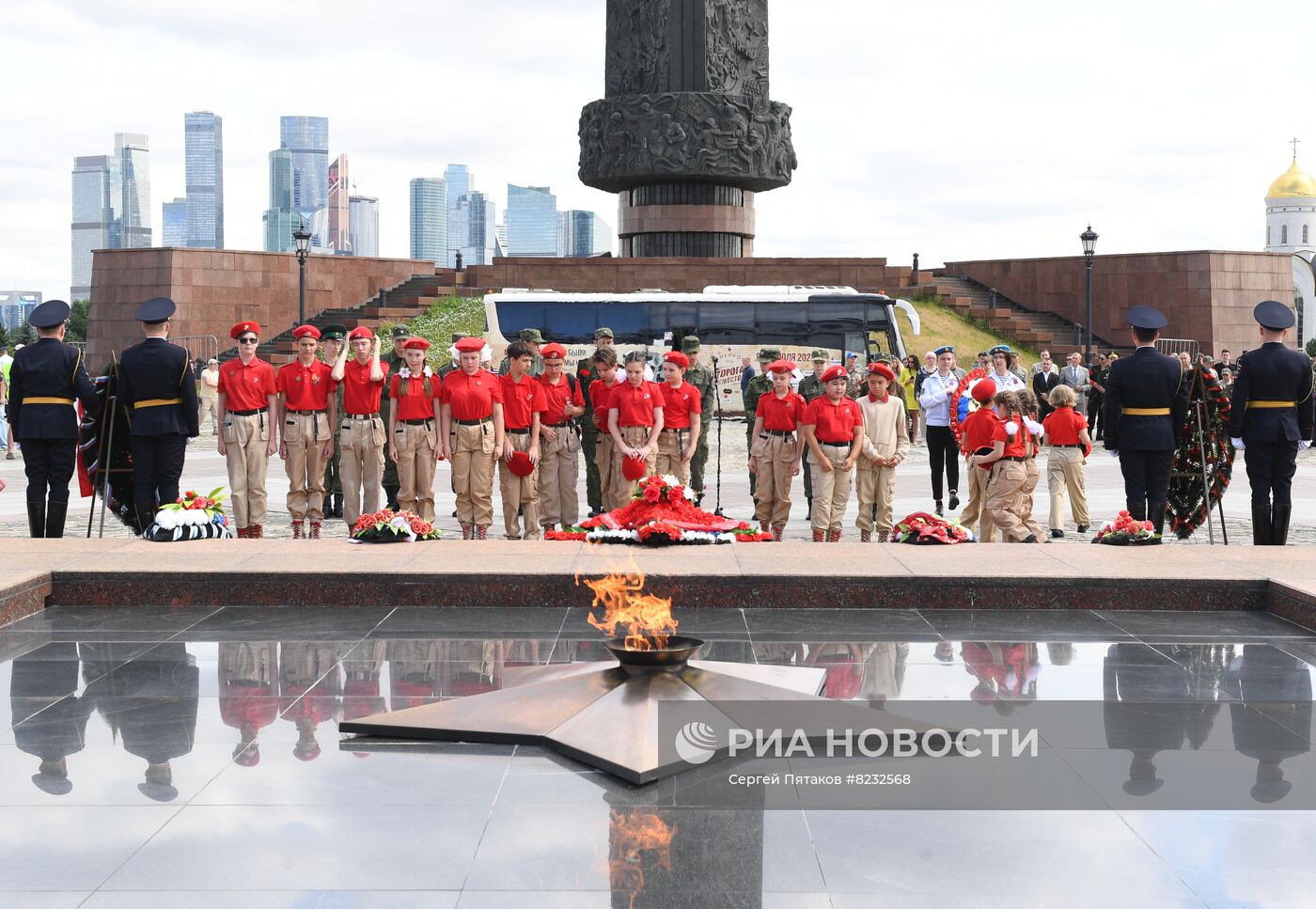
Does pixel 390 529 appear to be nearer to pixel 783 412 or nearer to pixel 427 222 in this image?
pixel 783 412

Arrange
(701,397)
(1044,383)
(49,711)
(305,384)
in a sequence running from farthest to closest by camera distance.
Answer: (1044,383) < (701,397) < (305,384) < (49,711)

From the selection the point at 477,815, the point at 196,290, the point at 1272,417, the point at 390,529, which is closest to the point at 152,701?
the point at 477,815

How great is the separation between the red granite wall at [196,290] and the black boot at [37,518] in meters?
23.4

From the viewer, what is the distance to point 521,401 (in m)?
9.53

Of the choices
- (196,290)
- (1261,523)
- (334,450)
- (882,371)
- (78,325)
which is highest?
(78,325)

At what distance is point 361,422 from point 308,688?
4.84 m

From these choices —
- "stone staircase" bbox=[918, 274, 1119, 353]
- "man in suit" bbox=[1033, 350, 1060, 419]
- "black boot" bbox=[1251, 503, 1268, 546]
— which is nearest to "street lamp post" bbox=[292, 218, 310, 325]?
"stone staircase" bbox=[918, 274, 1119, 353]

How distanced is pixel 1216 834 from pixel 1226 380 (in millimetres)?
15879

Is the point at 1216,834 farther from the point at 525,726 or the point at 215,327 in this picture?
the point at 215,327

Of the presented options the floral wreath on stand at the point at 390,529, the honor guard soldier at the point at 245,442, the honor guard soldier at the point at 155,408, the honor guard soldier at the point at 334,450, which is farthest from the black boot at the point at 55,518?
the floral wreath on stand at the point at 390,529

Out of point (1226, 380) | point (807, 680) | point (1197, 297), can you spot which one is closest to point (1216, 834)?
point (807, 680)

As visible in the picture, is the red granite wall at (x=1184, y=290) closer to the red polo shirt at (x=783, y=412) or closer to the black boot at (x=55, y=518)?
the red polo shirt at (x=783, y=412)

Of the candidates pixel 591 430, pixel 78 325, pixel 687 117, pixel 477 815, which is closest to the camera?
pixel 477 815

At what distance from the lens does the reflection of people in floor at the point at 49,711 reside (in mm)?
3990
